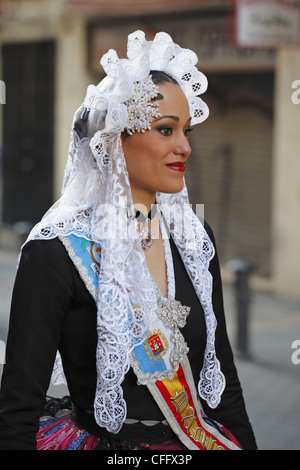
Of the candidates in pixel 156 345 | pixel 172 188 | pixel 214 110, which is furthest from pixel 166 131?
pixel 214 110

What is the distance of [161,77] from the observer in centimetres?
247

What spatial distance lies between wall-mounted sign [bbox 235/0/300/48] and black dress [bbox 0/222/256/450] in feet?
21.8

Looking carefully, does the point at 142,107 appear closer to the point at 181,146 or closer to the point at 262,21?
the point at 181,146

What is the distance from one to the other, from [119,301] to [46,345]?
249mm

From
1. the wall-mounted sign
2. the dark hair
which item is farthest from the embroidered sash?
the wall-mounted sign

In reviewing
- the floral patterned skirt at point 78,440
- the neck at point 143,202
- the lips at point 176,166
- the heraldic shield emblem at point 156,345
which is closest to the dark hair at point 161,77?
the lips at point 176,166

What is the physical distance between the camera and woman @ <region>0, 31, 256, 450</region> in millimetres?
2240

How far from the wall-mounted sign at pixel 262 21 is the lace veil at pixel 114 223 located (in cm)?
623

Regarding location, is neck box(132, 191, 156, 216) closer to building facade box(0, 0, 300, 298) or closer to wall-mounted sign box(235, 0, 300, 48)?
wall-mounted sign box(235, 0, 300, 48)

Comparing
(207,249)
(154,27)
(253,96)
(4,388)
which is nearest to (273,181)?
(253,96)

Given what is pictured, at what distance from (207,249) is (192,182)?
28.3ft

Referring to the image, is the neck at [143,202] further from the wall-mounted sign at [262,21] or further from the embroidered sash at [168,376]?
the wall-mounted sign at [262,21]

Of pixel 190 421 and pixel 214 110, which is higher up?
pixel 214 110
